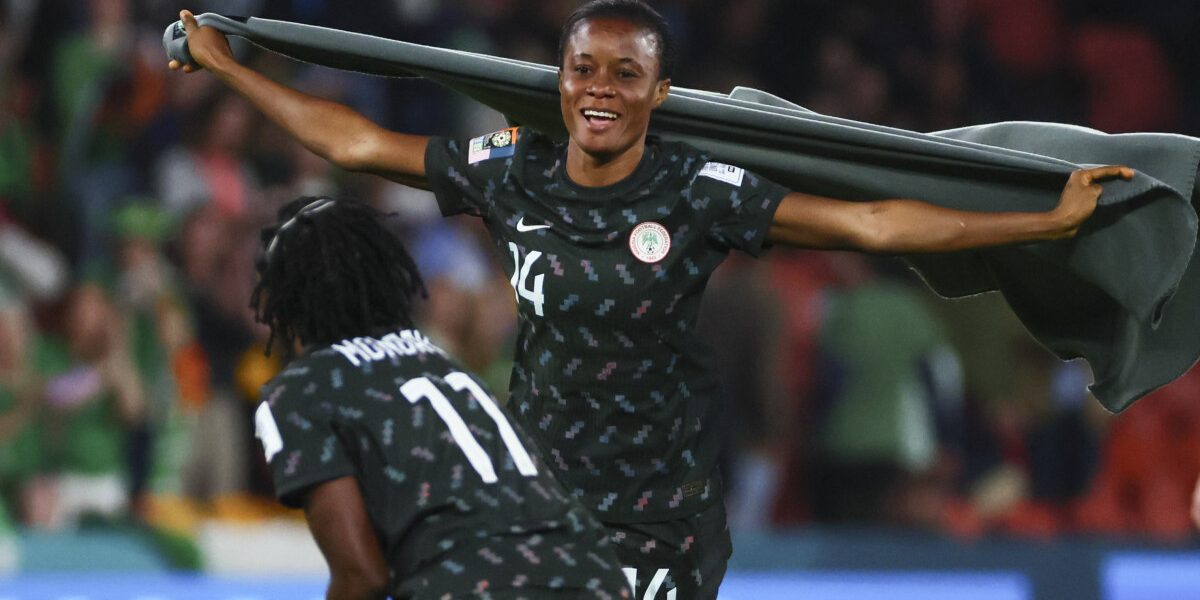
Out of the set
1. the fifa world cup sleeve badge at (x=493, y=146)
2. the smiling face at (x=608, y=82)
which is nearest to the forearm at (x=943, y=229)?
the smiling face at (x=608, y=82)

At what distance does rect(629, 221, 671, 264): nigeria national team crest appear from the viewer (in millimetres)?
3828

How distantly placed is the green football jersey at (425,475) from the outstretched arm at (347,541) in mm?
31

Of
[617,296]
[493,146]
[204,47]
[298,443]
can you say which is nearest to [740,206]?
[617,296]

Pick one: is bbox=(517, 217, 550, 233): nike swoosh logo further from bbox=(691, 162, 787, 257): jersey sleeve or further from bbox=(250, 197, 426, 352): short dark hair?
bbox=(250, 197, 426, 352): short dark hair

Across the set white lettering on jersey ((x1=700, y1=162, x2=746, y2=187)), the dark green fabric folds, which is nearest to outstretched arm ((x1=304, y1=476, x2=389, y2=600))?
white lettering on jersey ((x1=700, y1=162, x2=746, y2=187))

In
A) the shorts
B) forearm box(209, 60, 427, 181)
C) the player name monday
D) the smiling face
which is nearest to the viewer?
the player name monday

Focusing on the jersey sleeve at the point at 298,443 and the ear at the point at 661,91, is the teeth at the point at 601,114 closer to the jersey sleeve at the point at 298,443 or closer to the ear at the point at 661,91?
the ear at the point at 661,91

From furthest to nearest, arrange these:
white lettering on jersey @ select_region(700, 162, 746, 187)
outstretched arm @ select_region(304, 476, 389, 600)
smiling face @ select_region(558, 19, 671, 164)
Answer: white lettering on jersey @ select_region(700, 162, 746, 187), smiling face @ select_region(558, 19, 671, 164), outstretched arm @ select_region(304, 476, 389, 600)

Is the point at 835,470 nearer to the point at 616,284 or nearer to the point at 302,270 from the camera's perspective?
the point at 616,284

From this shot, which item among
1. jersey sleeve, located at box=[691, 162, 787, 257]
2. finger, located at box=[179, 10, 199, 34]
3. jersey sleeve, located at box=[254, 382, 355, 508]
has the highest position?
finger, located at box=[179, 10, 199, 34]

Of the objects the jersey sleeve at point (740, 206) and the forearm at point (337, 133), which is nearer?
the jersey sleeve at point (740, 206)

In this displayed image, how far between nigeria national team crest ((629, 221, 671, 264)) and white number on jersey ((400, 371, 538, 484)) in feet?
2.13

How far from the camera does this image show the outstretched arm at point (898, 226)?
12.5 ft

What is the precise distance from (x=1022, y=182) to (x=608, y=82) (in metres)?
1.03
